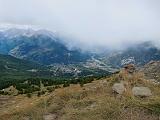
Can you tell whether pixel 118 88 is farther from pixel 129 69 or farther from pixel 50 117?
pixel 50 117

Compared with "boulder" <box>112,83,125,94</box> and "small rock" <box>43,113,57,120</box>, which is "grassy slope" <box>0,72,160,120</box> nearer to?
"small rock" <box>43,113,57,120</box>

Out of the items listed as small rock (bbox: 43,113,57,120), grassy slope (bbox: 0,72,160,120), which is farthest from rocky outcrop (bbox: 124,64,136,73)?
small rock (bbox: 43,113,57,120)

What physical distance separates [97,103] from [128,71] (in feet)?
16.1

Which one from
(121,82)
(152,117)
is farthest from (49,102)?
(152,117)

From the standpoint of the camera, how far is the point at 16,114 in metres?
30.9

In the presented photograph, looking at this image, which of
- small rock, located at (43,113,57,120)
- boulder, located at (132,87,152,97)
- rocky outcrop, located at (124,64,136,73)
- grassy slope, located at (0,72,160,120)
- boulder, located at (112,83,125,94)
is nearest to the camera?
grassy slope, located at (0,72,160,120)

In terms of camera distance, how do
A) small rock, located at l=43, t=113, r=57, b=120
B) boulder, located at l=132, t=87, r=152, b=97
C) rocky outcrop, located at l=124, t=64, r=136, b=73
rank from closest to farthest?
small rock, located at l=43, t=113, r=57, b=120 → boulder, located at l=132, t=87, r=152, b=97 → rocky outcrop, located at l=124, t=64, r=136, b=73

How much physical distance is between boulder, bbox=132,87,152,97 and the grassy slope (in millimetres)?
415

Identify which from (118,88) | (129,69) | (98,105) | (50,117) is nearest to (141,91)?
(118,88)

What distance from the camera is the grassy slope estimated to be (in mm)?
29438

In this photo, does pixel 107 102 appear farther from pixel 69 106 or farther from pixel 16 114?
pixel 16 114

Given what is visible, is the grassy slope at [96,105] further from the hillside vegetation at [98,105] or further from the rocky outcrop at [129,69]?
the rocky outcrop at [129,69]

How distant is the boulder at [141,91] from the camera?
3159cm

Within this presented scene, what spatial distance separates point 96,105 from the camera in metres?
30.9
